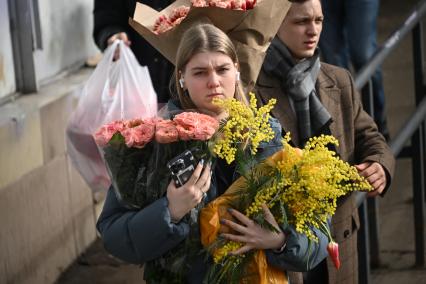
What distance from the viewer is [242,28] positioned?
11.1ft

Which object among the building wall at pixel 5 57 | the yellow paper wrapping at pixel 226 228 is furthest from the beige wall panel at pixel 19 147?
the yellow paper wrapping at pixel 226 228

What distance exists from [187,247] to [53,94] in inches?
110

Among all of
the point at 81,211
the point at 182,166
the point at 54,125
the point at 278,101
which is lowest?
the point at 81,211

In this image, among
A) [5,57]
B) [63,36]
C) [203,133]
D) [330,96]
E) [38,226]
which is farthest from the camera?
[63,36]

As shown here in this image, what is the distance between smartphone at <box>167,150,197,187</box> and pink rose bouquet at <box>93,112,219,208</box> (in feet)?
0.08

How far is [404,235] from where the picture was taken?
20.5ft

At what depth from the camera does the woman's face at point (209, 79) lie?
3104mm

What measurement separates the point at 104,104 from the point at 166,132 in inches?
84.1

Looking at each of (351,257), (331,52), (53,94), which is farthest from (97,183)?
(331,52)

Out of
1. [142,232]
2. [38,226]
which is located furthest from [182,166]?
[38,226]

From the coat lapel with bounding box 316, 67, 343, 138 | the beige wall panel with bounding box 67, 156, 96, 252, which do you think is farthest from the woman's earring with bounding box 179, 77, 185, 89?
the beige wall panel with bounding box 67, 156, 96, 252

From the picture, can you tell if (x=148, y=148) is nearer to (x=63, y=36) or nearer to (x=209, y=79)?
(x=209, y=79)

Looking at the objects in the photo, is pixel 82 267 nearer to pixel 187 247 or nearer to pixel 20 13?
pixel 20 13

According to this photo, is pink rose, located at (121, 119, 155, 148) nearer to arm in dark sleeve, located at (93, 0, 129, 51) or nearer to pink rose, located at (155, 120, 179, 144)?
pink rose, located at (155, 120, 179, 144)
